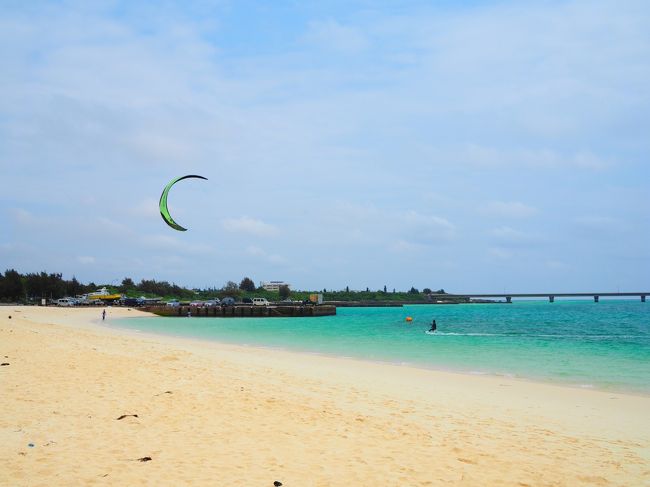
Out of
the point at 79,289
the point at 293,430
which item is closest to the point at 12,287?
the point at 79,289

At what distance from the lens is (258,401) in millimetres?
9984

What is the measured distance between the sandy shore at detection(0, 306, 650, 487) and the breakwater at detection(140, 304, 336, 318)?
200ft

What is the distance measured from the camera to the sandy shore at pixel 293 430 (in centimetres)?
588

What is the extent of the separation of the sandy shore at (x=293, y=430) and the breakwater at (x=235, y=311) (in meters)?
60.9

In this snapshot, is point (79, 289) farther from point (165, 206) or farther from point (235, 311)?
point (165, 206)

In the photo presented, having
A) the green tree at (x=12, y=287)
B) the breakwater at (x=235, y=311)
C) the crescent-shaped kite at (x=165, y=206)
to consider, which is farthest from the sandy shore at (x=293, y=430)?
the green tree at (x=12, y=287)

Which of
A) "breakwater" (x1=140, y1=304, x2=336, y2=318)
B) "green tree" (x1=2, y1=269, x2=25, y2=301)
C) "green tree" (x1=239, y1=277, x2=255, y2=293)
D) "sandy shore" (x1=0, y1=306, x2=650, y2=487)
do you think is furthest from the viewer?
"green tree" (x1=239, y1=277, x2=255, y2=293)

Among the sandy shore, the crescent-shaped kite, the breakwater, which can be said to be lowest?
the breakwater

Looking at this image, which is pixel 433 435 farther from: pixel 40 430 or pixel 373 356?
pixel 373 356

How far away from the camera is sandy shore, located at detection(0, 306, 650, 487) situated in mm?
5879

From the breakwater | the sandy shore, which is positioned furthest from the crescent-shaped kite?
the breakwater

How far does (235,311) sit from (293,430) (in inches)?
2807

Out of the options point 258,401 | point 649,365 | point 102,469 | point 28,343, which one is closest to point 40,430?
point 102,469

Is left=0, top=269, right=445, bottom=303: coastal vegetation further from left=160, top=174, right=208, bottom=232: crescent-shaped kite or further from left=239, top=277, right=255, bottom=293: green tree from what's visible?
left=160, top=174, right=208, bottom=232: crescent-shaped kite
